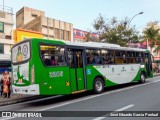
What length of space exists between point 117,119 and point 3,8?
94.2 feet

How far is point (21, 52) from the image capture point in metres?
12.2

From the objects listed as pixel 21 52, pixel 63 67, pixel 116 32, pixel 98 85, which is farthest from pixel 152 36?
pixel 21 52

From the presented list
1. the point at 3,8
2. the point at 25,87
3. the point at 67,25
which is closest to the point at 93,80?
the point at 25,87

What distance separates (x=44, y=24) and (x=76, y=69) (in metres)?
29.5

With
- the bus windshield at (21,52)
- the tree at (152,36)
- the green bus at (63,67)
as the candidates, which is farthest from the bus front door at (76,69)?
the tree at (152,36)

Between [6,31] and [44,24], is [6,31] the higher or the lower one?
the lower one

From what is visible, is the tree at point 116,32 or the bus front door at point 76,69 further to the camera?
the tree at point 116,32

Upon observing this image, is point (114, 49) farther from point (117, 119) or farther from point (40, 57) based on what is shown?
point (117, 119)

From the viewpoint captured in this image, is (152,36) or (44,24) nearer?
(44,24)

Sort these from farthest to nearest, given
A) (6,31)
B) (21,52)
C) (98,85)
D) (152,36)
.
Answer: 1. (152,36)
2. (6,31)
3. (98,85)
4. (21,52)

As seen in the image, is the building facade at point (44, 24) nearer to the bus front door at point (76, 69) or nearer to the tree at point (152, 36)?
the tree at point (152, 36)

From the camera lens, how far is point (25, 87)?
38.4 ft

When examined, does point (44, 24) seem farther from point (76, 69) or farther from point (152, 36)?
point (76, 69)

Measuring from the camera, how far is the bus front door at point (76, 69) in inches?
514
